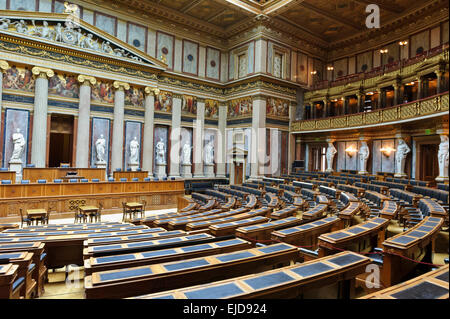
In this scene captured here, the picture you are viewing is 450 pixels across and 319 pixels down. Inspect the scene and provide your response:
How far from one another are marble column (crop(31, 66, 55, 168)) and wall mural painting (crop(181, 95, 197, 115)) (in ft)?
27.4

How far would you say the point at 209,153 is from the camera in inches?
829

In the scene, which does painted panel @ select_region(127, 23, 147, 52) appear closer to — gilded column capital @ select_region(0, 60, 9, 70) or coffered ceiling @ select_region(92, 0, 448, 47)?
coffered ceiling @ select_region(92, 0, 448, 47)

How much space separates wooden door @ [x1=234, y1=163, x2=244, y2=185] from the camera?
20500mm

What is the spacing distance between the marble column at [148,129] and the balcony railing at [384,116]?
34.4 feet

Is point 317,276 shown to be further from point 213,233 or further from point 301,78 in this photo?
point 301,78

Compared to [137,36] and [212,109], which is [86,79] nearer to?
[137,36]

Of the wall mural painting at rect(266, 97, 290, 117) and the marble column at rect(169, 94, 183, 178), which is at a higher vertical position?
the wall mural painting at rect(266, 97, 290, 117)

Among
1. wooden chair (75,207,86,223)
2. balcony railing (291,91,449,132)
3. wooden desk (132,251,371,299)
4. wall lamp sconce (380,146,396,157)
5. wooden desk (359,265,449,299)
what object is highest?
balcony railing (291,91,449,132)

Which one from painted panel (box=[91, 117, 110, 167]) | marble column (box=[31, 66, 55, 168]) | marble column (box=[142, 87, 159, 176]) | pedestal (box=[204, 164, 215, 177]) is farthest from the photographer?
pedestal (box=[204, 164, 215, 177])

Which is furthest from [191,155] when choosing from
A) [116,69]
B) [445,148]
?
[445,148]

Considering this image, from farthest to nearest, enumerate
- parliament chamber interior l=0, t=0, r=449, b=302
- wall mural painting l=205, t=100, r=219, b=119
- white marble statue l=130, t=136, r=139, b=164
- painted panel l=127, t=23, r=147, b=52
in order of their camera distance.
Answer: wall mural painting l=205, t=100, r=219, b=119
painted panel l=127, t=23, r=147, b=52
white marble statue l=130, t=136, r=139, b=164
parliament chamber interior l=0, t=0, r=449, b=302

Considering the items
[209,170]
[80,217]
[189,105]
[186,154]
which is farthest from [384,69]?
[80,217]

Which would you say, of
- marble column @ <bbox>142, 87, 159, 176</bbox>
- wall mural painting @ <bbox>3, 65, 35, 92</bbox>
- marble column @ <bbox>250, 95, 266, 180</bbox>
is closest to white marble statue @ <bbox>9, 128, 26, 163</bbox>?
wall mural painting @ <bbox>3, 65, 35, 92</bbox>

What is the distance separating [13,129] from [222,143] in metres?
13.2
